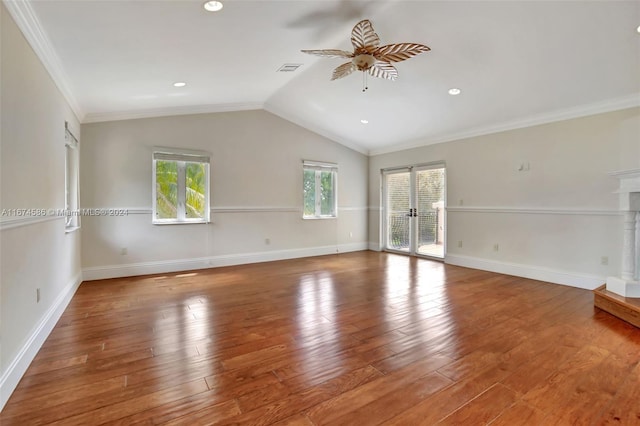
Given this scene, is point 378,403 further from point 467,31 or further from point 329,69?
point 329,69

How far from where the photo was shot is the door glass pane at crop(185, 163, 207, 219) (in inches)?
217

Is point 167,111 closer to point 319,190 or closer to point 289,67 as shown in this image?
point 289,67

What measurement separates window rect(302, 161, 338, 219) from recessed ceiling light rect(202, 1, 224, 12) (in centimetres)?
420

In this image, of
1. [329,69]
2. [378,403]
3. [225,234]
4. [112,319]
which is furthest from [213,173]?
[378,403]

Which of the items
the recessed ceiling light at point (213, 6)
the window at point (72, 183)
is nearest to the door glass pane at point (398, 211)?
the recessed ceiling light at point (213, 6)

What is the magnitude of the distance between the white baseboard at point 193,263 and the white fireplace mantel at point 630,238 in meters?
4.79

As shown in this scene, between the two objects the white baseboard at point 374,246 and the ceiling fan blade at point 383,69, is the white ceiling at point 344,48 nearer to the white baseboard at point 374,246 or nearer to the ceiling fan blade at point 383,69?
the ceiling fan blade at point 383,69

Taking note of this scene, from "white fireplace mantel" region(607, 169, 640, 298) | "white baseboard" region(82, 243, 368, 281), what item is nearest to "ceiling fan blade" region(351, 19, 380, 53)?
"white fireplace mantel" region(607, 169, 640, 298)

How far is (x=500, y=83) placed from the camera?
4.12 metres

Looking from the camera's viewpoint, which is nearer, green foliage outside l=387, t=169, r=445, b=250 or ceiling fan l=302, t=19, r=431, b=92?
ceiling fan l=302, t=19, r=431, b=92

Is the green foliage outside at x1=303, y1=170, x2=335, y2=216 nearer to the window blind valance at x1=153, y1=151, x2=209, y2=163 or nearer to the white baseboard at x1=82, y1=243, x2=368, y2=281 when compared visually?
the white baseboard at x1=82, y1=243, x2=368, y2=281

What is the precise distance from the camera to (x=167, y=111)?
16.9 feet

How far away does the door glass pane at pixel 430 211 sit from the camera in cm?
631

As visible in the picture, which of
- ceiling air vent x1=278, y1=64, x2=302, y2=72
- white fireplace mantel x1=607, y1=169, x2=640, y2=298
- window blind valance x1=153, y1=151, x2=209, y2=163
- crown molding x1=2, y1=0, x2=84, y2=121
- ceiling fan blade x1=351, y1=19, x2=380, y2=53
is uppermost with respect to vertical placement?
ceiling air vent x1=278, y1=64, x2=302, y2=72
